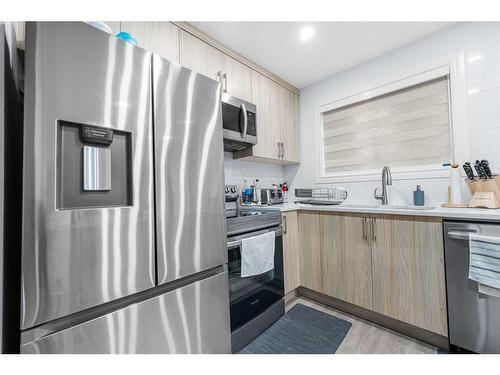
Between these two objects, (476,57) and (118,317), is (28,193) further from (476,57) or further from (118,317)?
(476,57)

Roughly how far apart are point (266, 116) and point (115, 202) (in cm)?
175

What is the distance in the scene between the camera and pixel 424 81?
1867 mm

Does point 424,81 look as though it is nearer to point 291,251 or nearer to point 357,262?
point 357,262

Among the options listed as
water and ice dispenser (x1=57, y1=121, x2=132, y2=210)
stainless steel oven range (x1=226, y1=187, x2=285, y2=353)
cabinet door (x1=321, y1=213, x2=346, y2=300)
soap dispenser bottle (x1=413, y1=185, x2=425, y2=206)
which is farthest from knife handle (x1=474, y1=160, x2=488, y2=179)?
water and ice dispenser (x1=57, y1=121, x2=132, y2=210)

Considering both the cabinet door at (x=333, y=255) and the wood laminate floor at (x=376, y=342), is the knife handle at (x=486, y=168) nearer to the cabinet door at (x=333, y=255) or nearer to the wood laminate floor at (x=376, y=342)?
the cabinet door at (x=333, y=255)

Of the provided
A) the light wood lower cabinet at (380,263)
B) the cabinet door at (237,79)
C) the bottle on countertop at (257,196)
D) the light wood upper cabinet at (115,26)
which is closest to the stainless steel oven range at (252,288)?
the light wood lower cabinet at (380,263)

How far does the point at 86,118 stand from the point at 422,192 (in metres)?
2.32

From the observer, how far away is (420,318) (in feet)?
4.54

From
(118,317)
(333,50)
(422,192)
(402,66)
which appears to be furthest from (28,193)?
(402,66)

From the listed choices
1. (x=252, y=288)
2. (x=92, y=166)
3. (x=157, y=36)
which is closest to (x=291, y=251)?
(x=252, y=288)

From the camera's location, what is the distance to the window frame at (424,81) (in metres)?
1.68

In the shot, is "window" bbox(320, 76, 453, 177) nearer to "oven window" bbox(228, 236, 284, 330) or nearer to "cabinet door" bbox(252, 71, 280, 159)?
"cabinet door" bbox(252, 71, 280, 159)

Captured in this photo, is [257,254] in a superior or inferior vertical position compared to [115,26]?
inferior

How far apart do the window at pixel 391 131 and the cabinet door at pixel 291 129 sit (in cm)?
30
